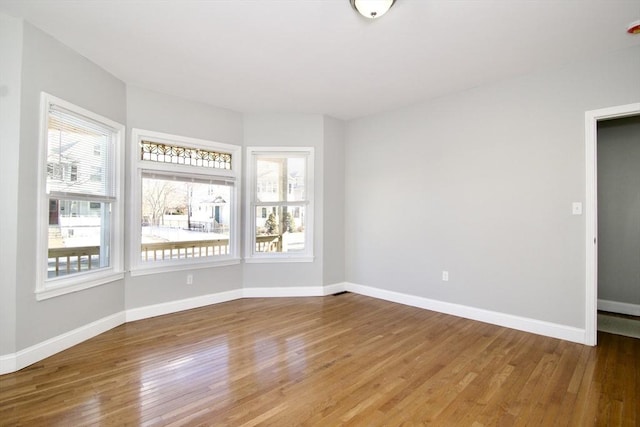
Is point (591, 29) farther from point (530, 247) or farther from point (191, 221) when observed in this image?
point (191, 221)

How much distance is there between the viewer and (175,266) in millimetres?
4027

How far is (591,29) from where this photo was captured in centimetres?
256

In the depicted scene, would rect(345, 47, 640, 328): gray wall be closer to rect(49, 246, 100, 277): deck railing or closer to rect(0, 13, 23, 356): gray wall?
rect(49, 246, 100, 277): deck railing

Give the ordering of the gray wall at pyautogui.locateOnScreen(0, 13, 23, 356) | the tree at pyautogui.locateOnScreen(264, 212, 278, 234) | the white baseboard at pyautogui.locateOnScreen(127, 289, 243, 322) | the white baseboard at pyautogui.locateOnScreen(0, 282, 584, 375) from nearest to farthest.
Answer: the gray wall at pyautogui.locateOnScreen(0, 13, 23, 356)
the white baseboard at pyautogui.locateOnScreen(0, 282, 584, 375)
the white baseboard at pyautogui.locateOnScreen(127, 289, 243, 322)
the tree at pyautogui.locateOnScreen(264, 212, 278, 234)

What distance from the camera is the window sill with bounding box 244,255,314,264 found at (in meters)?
4.67

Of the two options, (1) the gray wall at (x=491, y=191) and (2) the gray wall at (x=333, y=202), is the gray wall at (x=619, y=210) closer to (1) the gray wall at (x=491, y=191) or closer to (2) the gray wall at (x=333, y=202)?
(1) the gray wall at (x=491, y=191)

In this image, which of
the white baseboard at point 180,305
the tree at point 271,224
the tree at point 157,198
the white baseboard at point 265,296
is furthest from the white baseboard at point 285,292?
the tree at point 157,198

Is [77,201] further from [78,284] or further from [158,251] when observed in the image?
[158,251]

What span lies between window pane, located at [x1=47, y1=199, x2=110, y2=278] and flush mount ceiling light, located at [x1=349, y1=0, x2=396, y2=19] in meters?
3.08

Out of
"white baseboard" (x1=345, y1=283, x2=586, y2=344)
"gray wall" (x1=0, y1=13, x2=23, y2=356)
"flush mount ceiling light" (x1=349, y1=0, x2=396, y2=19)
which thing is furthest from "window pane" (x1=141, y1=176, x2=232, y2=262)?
"flush mount ceiling light" (x1=349, y1=0, x2=396, y2=19)

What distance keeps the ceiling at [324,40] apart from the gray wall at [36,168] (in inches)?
6.2

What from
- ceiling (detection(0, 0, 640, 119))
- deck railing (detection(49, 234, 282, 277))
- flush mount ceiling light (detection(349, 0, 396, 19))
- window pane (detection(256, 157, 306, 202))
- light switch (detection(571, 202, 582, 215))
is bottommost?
deck railing (detection(49, 234, 282, 277))

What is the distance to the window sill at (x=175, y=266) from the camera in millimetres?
3731

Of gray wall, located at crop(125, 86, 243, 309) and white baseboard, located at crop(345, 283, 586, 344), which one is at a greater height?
gray wall, located at crop(125, 86, 243, 309)
